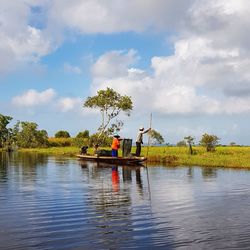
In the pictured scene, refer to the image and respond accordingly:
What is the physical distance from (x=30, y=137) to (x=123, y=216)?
Result: 76.3 m

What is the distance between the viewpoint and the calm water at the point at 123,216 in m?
8.78

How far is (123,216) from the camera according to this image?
37.9ft

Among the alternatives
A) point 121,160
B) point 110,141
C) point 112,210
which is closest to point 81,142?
point 110,141

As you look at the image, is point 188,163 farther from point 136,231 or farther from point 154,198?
point 136,231

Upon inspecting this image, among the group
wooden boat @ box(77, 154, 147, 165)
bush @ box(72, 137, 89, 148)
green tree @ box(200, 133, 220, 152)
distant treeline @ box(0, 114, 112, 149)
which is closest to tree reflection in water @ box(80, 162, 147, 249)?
wooden boat @ box(77, 154, 147, 165)

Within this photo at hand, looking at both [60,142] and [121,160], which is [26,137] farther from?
[121,160]

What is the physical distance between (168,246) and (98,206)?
16.5 ft

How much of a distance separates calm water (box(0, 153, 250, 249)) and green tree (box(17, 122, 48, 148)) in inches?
2612

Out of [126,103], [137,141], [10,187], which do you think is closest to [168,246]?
[10,187]

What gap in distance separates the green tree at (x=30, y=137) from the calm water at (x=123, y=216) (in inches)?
2612

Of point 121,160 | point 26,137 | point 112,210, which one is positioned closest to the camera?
point 112,210

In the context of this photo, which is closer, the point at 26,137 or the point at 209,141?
the point at 209,141

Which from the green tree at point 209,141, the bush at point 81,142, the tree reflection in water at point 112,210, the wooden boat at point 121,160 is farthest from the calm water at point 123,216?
the bush at point 81,142

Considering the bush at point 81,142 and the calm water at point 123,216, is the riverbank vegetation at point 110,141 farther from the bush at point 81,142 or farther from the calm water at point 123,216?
the calm water at point 123,216
